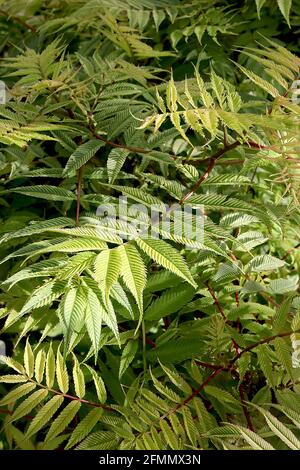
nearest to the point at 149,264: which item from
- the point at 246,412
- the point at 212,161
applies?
the point at 212,161

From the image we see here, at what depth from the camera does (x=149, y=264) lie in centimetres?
137

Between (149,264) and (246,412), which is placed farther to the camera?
(149,264)

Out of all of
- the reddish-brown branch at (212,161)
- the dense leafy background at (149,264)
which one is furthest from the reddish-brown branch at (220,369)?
the reddish-brown branch at (212,161)

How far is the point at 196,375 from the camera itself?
3.86ft

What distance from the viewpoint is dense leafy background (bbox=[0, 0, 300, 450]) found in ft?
3.40

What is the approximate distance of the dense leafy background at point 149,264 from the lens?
1.04 metres

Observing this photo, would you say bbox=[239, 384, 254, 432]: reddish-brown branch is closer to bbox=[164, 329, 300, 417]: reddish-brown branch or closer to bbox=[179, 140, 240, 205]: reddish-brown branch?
bbox=[164, 329, 300, 417]: reddish-brown branch

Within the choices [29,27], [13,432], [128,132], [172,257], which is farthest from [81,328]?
[29,27]

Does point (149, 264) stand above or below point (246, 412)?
above

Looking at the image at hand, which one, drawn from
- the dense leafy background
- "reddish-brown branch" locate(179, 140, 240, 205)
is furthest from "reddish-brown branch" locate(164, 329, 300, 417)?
"reddish-brown branch" locate(179, 140, 240, 205)

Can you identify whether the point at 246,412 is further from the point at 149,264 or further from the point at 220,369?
the point at 149,264

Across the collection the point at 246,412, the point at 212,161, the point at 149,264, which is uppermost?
the point at 212,161

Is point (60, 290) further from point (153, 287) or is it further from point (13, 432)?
point (13, 432)
